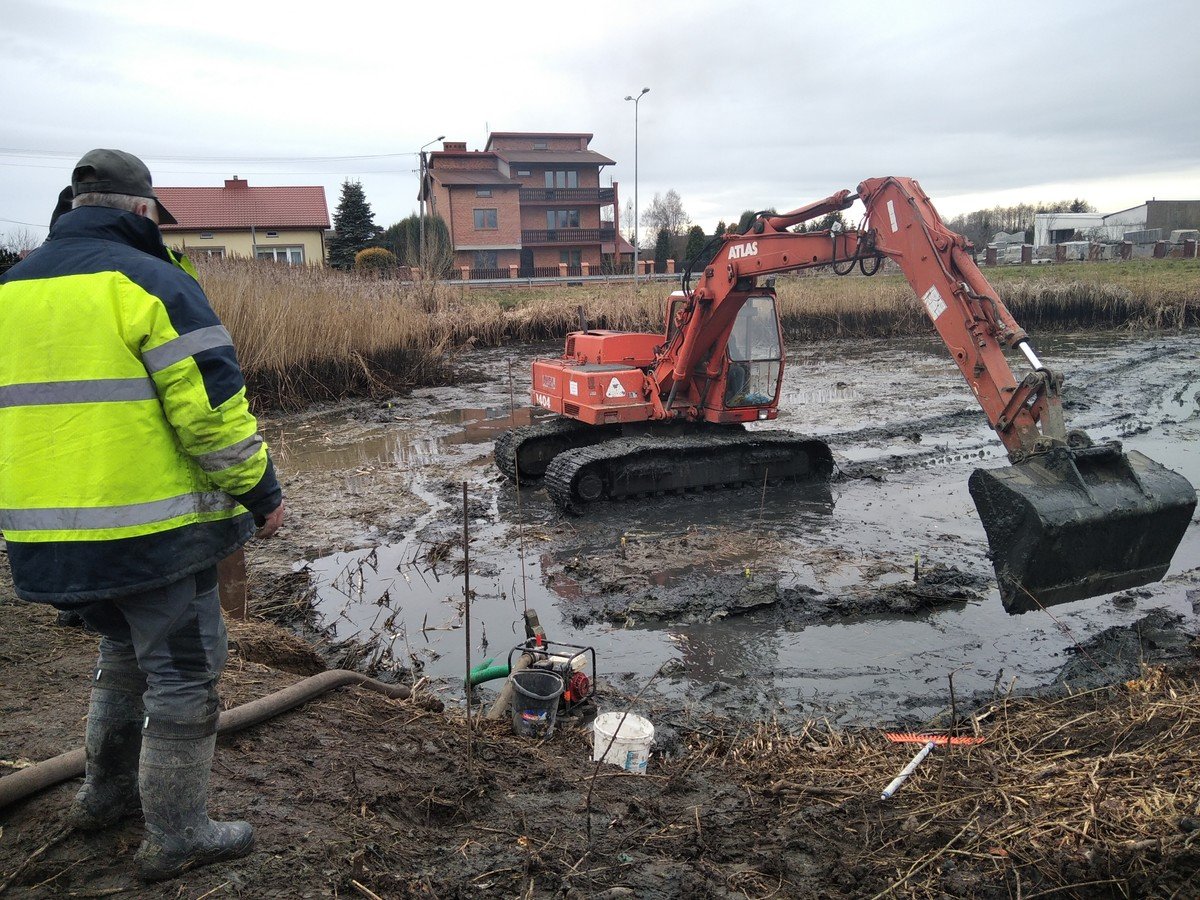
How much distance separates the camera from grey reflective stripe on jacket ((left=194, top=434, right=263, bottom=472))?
2.47 m

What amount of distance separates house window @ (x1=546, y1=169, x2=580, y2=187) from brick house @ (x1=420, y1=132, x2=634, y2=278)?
63mm

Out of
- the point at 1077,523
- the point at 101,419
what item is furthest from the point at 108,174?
the point at 1077,523

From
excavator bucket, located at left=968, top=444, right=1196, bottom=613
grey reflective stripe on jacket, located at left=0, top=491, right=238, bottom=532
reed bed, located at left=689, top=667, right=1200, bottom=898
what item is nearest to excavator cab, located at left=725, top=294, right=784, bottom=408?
excavator bucket, located at left=968, top=444, right=1196, bottom=613

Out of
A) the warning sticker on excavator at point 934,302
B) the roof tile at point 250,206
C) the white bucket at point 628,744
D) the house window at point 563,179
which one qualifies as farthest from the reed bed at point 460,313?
the house window at point 563,179

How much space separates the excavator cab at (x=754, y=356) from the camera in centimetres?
957

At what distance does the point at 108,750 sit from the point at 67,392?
1.13 metres

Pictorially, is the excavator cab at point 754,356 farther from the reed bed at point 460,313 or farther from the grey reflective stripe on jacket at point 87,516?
the grey reflective stripe on jacket at point 87,516

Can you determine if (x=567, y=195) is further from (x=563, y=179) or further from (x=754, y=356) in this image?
(x=754, y=356)

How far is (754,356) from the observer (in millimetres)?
9711

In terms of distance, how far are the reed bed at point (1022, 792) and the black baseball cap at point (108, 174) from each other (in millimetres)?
3061

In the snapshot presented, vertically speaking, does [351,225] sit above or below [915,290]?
above

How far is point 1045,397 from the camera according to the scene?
218 inches

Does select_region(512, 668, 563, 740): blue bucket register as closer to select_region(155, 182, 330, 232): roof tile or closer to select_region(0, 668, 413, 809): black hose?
select_region(0, 668, 413, 809): black hose

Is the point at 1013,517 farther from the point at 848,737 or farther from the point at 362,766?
the point at 362,766
